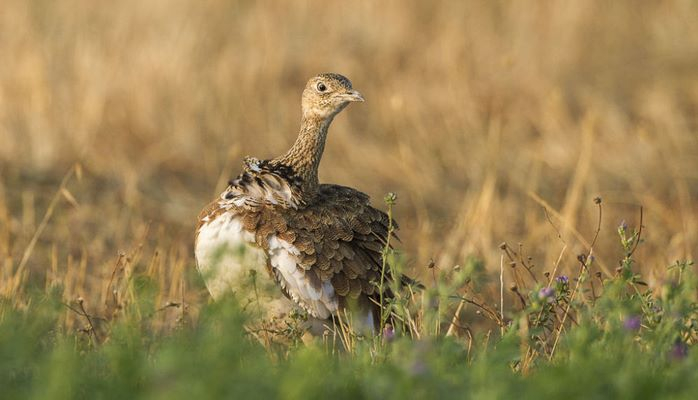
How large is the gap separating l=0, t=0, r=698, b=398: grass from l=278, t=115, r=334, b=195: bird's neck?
2.71 ft

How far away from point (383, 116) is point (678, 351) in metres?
7.51

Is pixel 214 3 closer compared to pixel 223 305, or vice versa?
pixel 223 305

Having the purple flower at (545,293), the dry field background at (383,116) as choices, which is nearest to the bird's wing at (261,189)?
the purple flower at (545,293)

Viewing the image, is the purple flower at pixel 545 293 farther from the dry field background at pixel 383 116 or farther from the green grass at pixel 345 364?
the dry field background at pixel 383 116

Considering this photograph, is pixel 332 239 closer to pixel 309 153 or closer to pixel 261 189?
pixel 261 189

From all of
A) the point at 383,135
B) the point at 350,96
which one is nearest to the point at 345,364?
the point at 350,96

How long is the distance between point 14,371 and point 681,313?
227 centimetres

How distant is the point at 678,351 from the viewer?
424 cm

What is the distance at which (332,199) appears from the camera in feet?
19.5

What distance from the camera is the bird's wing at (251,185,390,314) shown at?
5.52 metres

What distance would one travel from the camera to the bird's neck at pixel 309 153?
6.12m

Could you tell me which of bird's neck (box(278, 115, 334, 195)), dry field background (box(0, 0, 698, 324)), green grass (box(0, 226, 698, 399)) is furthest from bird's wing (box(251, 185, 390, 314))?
dry field background (box(0, 0, 698, 324))

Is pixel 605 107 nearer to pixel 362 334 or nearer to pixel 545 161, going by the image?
pixel 545 161

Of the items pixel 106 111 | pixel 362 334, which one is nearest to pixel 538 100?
pixel 106 111
